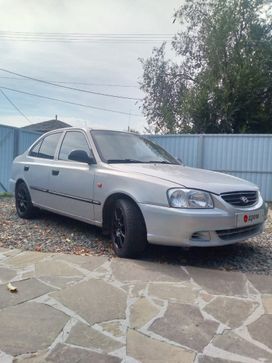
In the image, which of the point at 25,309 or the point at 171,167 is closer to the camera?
the point at 25,309

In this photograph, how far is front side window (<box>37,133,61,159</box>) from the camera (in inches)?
250

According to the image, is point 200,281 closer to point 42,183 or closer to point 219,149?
point 42,183

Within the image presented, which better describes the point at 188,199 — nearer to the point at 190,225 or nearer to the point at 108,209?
the point at 190,225

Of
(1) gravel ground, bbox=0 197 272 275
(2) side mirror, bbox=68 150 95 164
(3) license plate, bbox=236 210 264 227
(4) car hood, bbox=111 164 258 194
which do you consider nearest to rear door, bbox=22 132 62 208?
(1) gravel ground, bbox=0 197 272 275

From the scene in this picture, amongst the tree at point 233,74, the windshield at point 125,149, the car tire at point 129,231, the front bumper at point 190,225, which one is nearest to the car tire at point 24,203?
the windshield at point 125,149

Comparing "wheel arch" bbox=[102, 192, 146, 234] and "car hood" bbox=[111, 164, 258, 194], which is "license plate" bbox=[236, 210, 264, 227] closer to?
"car hood" bbox=[111, 164, 258, 194]

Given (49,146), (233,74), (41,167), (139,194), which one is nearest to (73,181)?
(41,167)

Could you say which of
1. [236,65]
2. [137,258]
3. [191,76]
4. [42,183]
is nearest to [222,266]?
[137,258]

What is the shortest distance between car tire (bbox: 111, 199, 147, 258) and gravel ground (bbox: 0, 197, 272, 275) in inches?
9.9

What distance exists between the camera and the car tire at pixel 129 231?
4.43 metres

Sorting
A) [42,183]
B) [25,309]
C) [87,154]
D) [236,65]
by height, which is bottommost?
[25,309]

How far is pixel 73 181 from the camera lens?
551cm

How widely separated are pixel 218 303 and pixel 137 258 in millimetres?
1303

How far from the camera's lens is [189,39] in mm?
20406
